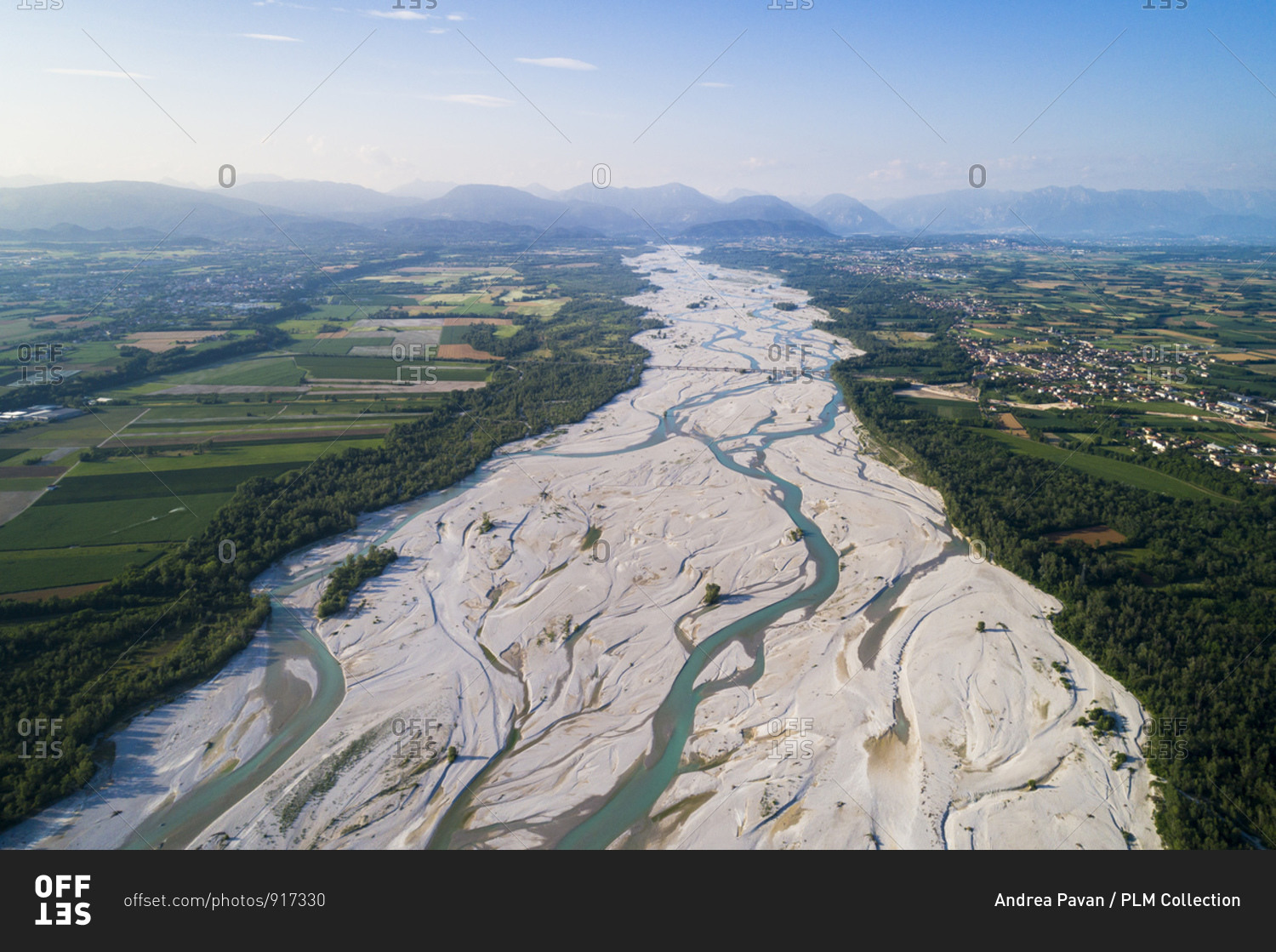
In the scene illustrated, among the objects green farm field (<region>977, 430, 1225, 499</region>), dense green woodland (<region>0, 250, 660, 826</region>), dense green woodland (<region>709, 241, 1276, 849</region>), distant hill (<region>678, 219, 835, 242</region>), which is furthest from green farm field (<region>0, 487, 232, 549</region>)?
distant hill (<region>678, 219, 835, 242</region>)

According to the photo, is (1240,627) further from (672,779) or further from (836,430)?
(836,430)

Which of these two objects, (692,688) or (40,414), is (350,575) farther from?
(40,414)

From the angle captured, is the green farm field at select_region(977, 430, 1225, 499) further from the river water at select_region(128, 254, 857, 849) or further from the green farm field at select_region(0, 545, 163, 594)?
the green farm field at select_region(0, 545, 163, 594)

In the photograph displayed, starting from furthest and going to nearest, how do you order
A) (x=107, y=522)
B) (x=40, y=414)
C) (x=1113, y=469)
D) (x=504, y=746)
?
(x=40, y=414) < (x=1113, y=469) < (x=107, y=522) < (x=504, y=746)

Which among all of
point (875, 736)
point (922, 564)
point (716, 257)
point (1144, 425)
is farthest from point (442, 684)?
A: point (716, 257)

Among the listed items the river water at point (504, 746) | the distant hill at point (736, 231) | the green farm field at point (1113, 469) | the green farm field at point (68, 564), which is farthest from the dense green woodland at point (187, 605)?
the distant hill at point (736, 231)

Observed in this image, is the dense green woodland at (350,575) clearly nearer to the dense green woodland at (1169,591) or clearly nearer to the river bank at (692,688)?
the river bank at (692,688)

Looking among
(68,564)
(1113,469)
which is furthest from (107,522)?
(1113,469)
